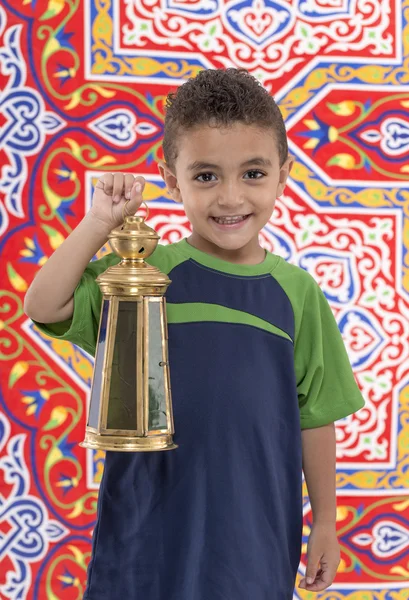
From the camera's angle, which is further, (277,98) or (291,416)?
(277,98)

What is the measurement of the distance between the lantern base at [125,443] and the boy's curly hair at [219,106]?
1.01 ft

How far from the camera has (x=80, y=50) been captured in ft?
4.41

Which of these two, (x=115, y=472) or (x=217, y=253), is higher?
(x=217, y=253)

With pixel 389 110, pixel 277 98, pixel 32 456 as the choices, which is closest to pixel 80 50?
pixel 277 98

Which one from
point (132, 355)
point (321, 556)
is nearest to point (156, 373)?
point (132, 355)

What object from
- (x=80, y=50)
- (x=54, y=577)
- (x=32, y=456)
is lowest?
(x=54, y=577)

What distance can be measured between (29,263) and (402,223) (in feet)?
2.01

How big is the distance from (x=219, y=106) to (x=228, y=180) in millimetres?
76

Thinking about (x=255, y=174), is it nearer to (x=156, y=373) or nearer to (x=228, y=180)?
(x=228, y=180)

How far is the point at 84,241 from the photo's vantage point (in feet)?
2.54

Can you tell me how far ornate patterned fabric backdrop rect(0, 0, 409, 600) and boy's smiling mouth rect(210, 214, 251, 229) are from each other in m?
0.53

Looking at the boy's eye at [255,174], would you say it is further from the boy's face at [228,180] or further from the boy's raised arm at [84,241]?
the boy's raised arm at [84,241]

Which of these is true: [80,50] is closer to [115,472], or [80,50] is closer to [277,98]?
[277,98]

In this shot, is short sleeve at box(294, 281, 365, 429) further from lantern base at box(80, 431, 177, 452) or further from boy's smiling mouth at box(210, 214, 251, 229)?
lantern base at box(80, 431, 177, 452)
